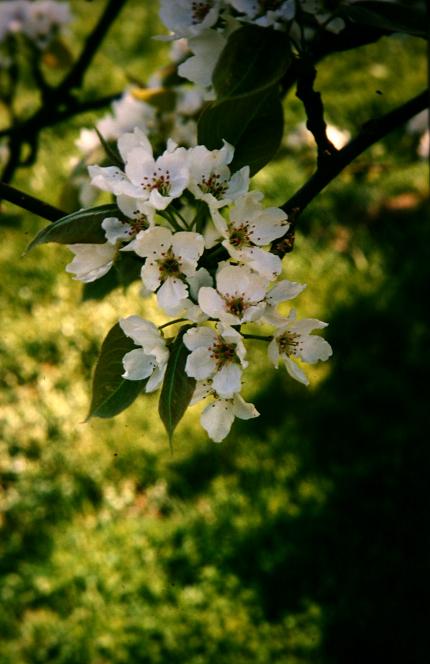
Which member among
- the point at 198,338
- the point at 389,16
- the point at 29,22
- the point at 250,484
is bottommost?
the point at 250,484

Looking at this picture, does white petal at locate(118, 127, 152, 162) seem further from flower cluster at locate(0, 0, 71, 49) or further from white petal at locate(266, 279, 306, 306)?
flower cluster at locate(0, 0, 71, 49)

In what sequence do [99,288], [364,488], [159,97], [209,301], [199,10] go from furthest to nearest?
[364,488], [159,97], [99,288], [199,10], [209,301]

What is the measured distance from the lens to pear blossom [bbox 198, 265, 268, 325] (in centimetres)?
88

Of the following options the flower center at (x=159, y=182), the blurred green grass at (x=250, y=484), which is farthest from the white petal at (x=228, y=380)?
the blurred green grass at (x=250, y=484)

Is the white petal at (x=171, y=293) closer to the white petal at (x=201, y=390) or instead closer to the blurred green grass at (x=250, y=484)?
the white petal at (x=201, y=390)

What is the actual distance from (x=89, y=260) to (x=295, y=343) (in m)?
0.28

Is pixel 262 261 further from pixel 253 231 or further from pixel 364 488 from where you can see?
pixel 364 488

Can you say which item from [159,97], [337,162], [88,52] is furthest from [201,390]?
[88,52]

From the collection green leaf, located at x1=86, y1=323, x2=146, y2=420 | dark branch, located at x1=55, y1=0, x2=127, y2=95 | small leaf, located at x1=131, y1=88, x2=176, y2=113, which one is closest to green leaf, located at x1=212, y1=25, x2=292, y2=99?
green leaf, located at x1=86, y1=323, x2=146, y2=420

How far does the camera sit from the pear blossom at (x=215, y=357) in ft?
2.96

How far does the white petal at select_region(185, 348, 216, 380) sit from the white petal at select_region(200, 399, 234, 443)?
0.08 meters

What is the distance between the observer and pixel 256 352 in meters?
3.00

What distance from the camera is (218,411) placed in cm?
98

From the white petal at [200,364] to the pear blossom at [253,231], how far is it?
11cm
